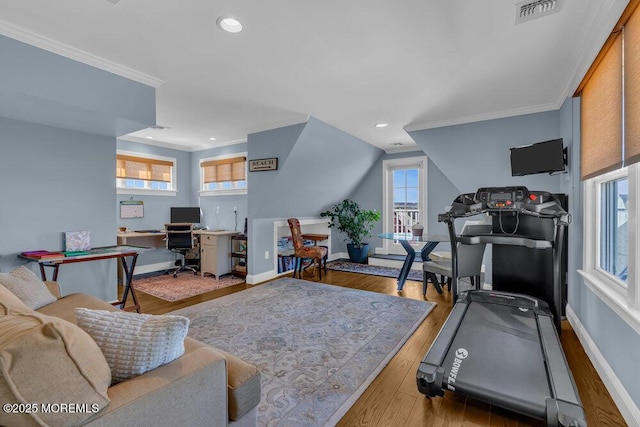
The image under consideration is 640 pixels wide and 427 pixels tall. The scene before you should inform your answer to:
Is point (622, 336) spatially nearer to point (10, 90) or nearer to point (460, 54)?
point (460, 54)

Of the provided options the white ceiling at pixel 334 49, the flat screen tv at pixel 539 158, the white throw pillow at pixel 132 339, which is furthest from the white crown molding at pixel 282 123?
the white throw pillow at pixel 132 339

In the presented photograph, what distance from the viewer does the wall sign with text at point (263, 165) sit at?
14.1 ft

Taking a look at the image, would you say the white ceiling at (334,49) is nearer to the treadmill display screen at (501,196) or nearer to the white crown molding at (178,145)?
the treadmill display screen at (501,196)

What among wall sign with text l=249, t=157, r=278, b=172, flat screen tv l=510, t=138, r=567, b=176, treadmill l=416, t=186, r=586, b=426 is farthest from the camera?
wall sign with text l=249, t=157, r=278, b=172

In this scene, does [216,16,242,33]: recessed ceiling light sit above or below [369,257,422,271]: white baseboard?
above

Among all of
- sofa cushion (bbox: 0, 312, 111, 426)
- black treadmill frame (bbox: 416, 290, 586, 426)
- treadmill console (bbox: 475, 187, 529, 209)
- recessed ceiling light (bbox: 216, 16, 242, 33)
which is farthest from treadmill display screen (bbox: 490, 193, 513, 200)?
sofa cushion (bbox: 0, 312, 111, 426)

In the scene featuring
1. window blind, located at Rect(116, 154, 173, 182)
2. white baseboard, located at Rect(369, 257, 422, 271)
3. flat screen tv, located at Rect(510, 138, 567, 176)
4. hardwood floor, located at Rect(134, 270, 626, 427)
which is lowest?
hardwood floor, located at Rect(134, 270, 626, 427)

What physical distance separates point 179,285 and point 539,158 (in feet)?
16.1

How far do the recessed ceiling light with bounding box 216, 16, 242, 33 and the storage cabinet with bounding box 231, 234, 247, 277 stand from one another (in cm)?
339

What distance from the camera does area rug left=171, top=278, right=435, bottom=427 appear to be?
1.83 metres

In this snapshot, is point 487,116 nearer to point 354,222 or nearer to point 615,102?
point 615,102

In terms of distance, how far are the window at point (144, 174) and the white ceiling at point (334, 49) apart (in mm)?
2111

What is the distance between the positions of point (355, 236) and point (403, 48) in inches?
168

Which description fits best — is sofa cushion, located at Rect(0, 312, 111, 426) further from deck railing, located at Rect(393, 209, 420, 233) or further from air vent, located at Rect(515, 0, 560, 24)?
deck railing, located at Rect(393, 209, 420, 233)
